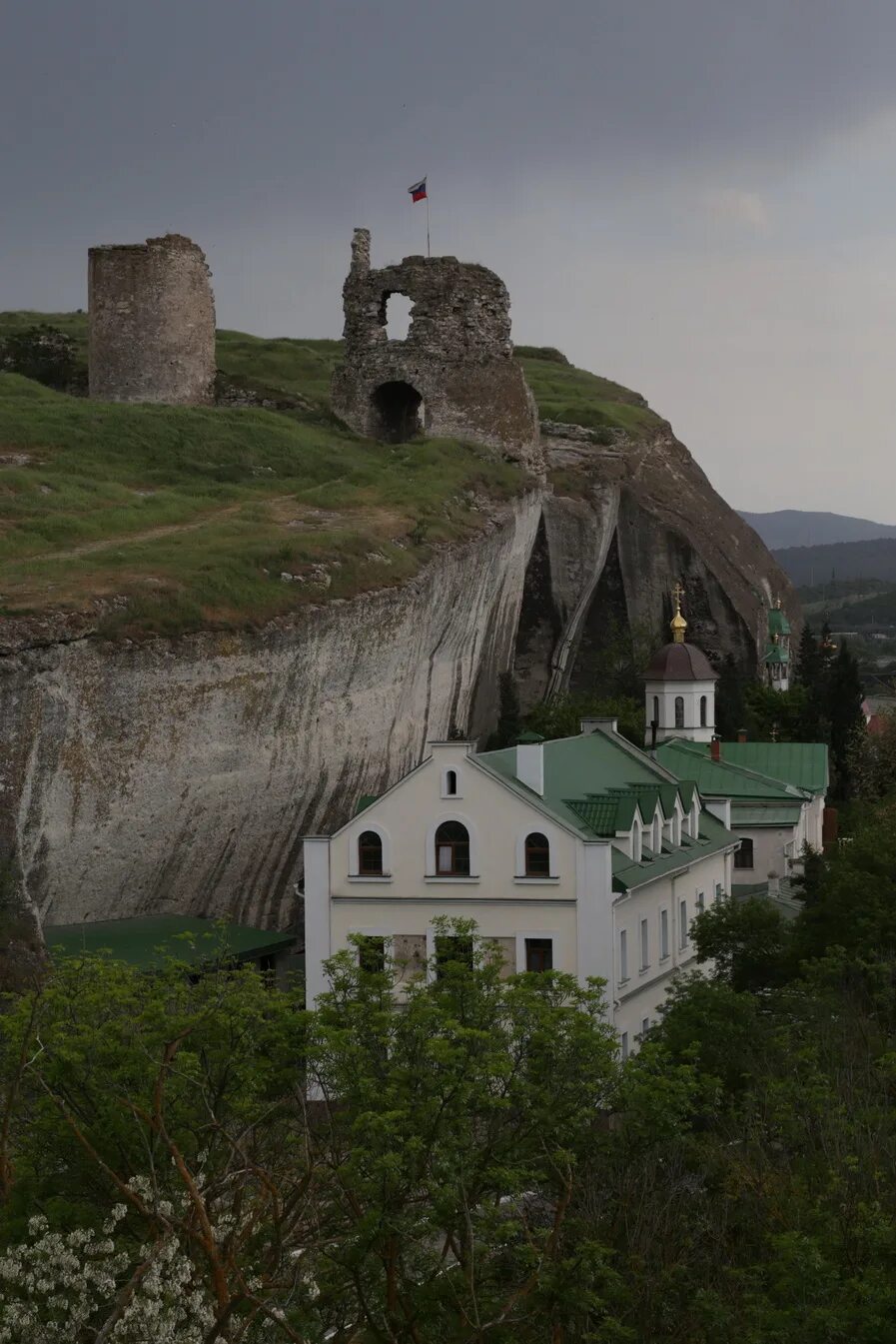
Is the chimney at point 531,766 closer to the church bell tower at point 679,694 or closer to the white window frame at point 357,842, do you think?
the white window frame at point 357,842

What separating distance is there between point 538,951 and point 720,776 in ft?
72.7

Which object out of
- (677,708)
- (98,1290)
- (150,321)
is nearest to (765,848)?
(677,708)

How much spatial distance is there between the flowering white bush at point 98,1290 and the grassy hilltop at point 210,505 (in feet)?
84.6

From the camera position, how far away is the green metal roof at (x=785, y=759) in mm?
66125

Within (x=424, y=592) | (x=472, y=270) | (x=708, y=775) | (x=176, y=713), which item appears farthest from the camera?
(x=472, y=270)

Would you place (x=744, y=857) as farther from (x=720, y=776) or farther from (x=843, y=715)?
(x=843, y=715)

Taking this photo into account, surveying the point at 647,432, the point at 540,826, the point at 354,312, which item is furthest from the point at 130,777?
the point at 647,432

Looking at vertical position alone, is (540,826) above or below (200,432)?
below

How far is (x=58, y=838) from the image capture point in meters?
41.6

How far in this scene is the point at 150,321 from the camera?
66.7m

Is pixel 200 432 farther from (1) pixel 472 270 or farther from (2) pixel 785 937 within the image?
(2) pixel 785 937

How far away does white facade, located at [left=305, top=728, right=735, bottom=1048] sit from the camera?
41.1m

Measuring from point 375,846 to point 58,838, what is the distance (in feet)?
21.3

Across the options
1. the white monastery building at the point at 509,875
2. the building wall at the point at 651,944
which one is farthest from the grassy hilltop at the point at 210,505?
the building wall at the point at 651,944
